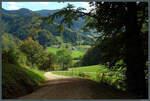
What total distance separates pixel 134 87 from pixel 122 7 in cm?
404

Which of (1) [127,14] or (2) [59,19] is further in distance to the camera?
(2) [59,19]

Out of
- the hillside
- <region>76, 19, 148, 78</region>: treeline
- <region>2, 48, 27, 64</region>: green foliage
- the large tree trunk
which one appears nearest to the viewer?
the large tree trunk

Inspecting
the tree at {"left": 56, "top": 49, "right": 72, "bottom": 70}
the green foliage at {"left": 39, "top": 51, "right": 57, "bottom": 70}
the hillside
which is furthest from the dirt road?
the tree at {"left": 56, "top": 49, "right": 72, "bottom": 70}

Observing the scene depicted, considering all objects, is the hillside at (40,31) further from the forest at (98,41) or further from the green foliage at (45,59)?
the green foliage at (45,59)

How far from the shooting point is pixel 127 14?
262 inches

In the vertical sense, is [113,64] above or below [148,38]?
below

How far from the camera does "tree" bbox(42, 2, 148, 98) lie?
20.1 feet

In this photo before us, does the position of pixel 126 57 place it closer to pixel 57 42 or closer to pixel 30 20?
pixel 57 42

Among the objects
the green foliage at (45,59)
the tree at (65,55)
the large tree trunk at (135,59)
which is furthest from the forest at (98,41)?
the tree at (65,55)

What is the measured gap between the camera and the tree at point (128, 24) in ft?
20.1

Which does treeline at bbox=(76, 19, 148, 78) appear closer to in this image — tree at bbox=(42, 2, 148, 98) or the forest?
the forest

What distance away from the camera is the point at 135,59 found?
6.21m

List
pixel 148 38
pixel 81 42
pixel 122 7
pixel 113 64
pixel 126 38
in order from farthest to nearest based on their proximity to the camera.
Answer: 1. pixel 81 42
2. pixel 113 64
3. pixel 122 7
4. pixel 126 38
5. pixel 148 38

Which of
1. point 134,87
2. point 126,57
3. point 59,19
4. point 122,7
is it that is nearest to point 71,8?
point 59,19
